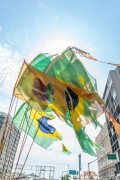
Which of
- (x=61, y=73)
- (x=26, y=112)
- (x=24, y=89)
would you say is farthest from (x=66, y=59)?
(x=26, y=112)

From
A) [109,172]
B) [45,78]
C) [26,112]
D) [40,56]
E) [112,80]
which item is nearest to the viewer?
[45,78]

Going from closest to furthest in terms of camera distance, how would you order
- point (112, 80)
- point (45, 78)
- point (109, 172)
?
point (45, 78) → point (112, 80) → point (109, 172)

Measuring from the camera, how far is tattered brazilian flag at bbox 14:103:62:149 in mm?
6547

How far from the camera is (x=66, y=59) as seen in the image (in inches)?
221

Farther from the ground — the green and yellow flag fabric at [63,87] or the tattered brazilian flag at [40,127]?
the green and yellow flag fabric at [63,87]

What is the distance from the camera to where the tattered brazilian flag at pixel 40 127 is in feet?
21.5

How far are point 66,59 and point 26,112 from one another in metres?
2.32

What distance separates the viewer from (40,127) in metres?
6.68

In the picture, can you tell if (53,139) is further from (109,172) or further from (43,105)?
(109,172)

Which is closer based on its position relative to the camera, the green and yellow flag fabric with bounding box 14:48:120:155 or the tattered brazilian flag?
the green and yellow flag fabric with bounding box 14:48:120:155

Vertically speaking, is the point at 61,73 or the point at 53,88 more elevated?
the point at 61,73

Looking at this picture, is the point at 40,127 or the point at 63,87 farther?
the point at 40,127

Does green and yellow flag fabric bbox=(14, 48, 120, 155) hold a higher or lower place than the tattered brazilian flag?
higher

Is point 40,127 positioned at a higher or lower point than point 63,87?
lower
